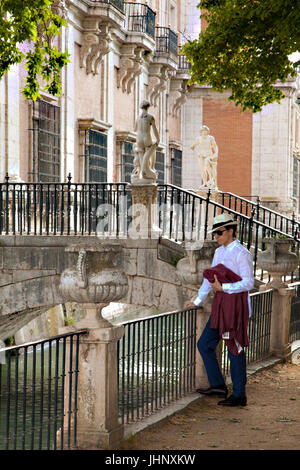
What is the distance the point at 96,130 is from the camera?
72.6ft

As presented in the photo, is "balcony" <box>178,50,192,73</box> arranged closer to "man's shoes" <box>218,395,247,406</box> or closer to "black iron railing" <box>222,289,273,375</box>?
Answer: "black iron railing" <box>222,289,273,375</box>

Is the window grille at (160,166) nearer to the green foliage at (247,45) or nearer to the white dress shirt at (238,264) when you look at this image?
the green foliage at (247,45)

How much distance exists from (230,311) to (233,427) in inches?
40.7

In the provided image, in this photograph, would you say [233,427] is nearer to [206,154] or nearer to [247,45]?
[247,45]

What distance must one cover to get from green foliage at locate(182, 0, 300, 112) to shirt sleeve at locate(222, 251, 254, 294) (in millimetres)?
4949

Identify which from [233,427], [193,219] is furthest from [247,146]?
[233,427]

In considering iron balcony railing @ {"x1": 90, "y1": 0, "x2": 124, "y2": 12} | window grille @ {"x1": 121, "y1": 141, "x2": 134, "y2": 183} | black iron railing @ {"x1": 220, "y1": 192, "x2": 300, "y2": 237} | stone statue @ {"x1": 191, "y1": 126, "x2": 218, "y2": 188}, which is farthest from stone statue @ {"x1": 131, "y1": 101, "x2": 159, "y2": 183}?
window grille @ {"x1": 121, "y1": 141, "x2": 134, "y2": 183}

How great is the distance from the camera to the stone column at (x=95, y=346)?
229 inches

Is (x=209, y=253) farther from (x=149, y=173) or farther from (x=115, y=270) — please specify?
(x=149, y=173)

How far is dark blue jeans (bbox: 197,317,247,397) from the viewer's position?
7199mm

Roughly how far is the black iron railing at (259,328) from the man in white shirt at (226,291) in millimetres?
1594

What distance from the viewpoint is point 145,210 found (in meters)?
13.4

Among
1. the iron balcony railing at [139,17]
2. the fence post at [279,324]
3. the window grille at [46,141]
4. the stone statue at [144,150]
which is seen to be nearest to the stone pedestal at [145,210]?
the stone statue at [144,150]

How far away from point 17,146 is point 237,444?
11.8 m
